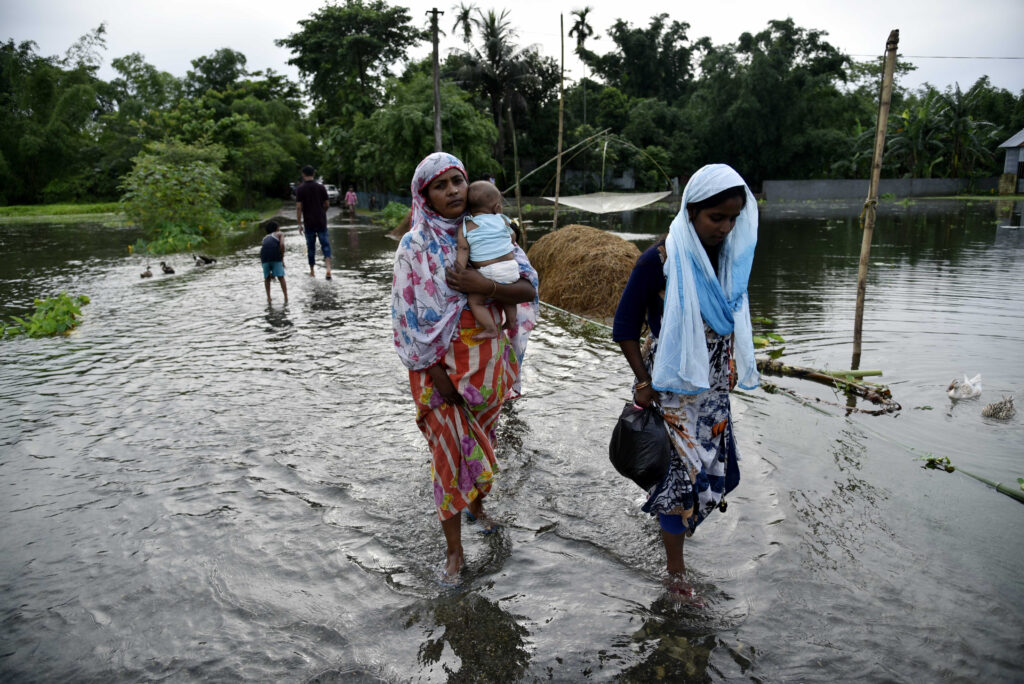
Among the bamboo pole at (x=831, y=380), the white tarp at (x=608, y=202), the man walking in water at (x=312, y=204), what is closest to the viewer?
the bamboo pole at (x=831, y=380)

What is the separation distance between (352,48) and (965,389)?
36.1 m

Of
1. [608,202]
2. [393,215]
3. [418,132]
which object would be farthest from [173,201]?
[608,202]

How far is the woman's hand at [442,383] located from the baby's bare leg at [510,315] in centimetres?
41

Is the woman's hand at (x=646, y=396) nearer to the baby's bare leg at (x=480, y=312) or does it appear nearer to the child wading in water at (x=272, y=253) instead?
the baby's bare leg at (x=480, y=312)

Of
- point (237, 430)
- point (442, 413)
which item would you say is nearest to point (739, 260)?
point (442, 413)

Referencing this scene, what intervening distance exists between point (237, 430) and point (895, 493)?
13.9ft

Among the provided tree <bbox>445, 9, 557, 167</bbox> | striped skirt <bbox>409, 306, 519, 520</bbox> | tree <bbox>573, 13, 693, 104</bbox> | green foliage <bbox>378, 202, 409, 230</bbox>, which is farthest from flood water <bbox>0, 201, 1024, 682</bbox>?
tree <bbox>573, 13, 693, 104</bbox>

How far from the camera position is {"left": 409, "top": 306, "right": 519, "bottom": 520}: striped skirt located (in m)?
2.82

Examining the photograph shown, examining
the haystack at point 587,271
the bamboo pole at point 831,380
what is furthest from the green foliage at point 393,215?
the bamboo pole at point 831,380

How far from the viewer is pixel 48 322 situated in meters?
7.63

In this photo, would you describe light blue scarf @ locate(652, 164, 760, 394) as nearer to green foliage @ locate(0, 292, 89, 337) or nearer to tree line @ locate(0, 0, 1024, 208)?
green foliage @ locate(0, 292, 89, 337)

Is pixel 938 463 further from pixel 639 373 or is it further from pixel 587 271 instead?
pixel 587 271

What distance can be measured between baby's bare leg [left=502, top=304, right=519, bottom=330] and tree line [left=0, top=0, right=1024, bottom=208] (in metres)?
29.0

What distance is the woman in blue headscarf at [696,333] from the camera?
7.84 feet
